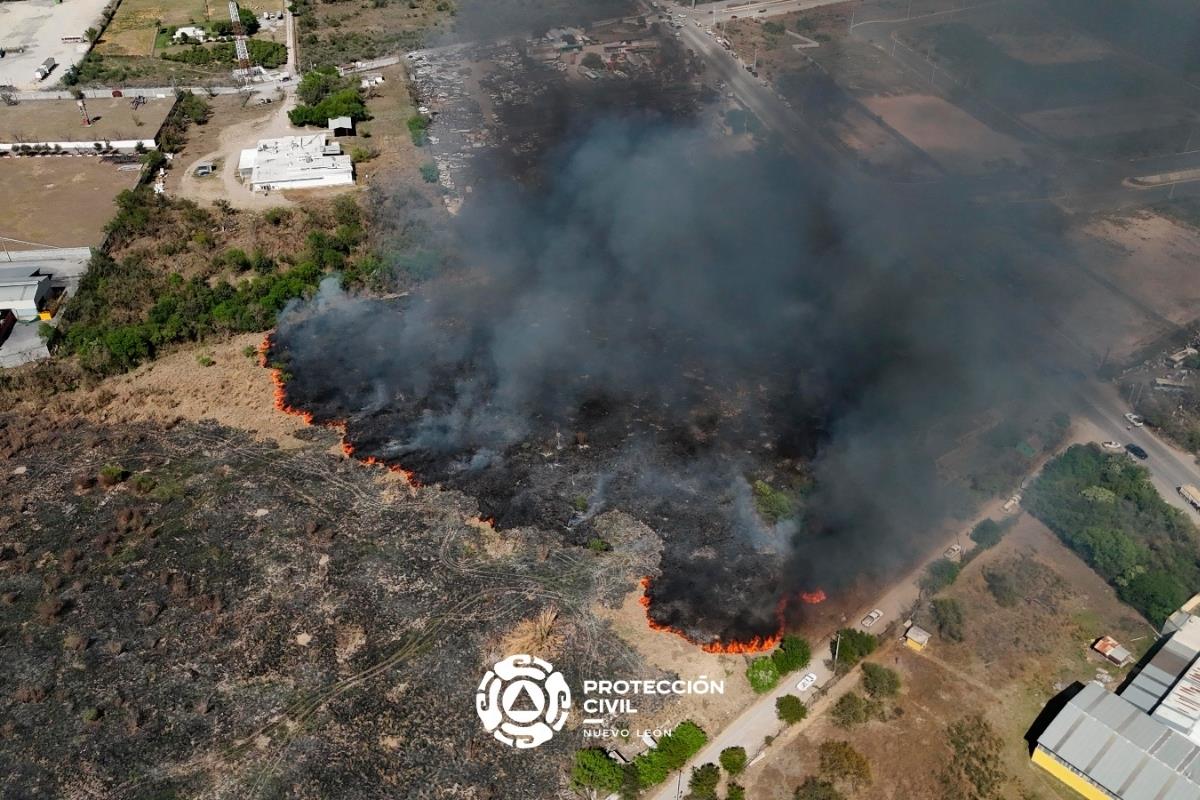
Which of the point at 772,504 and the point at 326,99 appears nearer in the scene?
the point at 772,504

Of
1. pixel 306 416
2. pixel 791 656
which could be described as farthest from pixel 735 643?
pixel 306 416

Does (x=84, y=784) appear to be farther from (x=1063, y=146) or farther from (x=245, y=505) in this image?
(x=1063, y=146)

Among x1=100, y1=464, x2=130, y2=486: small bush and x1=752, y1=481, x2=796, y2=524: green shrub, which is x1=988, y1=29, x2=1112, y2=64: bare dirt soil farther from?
x1=100, y1=464, x2=130, y2=486: small bush

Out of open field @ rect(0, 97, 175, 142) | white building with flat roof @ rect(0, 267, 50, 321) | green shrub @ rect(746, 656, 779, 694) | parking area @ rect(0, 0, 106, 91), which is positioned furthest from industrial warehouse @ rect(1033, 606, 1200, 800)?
parking area @ rect(0, 0, 106, 91)

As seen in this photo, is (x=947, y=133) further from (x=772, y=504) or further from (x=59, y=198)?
(x=59, y=198)

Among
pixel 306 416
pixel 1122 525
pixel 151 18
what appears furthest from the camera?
pixel 151 18

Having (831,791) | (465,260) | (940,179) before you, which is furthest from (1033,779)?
(940,179)

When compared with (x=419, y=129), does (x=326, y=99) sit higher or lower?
higher
